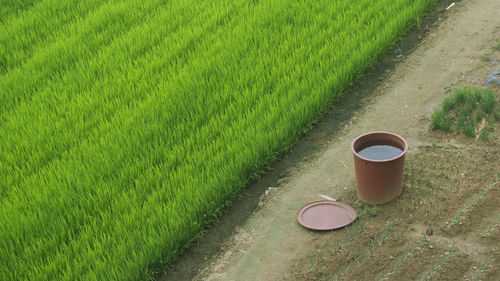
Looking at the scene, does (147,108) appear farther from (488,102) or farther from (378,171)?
(488,102)

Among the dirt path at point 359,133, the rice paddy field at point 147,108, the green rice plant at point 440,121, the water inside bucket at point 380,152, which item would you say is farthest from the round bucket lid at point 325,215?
the green rice plant at point 440,121

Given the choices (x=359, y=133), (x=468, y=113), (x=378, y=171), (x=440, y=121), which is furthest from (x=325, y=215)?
(x=468, y=113)

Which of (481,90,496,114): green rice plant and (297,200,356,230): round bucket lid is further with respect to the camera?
(481,90,496,114): green rice plant

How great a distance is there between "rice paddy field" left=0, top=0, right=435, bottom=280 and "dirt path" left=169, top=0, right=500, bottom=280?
0.78 feet

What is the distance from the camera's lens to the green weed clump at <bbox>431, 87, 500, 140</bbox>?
13.6 feet

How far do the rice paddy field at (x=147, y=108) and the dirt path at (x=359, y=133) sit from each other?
237 mm

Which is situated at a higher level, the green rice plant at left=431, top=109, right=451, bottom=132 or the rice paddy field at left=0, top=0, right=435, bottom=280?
the rice paddy field at left=0, top=0, right=435, bottom=280

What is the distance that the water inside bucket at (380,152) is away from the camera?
362cm

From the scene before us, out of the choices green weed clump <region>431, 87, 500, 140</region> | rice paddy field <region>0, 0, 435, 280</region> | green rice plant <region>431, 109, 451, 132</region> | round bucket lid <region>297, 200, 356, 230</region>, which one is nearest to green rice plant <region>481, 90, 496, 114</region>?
green weed clump <region>431, 87, 500, 140</region>

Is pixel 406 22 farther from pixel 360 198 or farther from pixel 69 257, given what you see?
pixel 69 257

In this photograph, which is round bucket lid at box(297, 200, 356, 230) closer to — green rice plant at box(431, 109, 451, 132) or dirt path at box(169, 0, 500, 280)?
dirt path at box(169, 0, 500, 280)

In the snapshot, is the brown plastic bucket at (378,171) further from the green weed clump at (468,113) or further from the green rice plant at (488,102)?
the green rice plant at (488,102)

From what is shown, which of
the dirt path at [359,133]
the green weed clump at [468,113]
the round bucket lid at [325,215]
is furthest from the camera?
the green weed clump at [468,113]

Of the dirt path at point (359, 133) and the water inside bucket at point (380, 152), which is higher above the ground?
the water inside bucket at point (380, 152)
